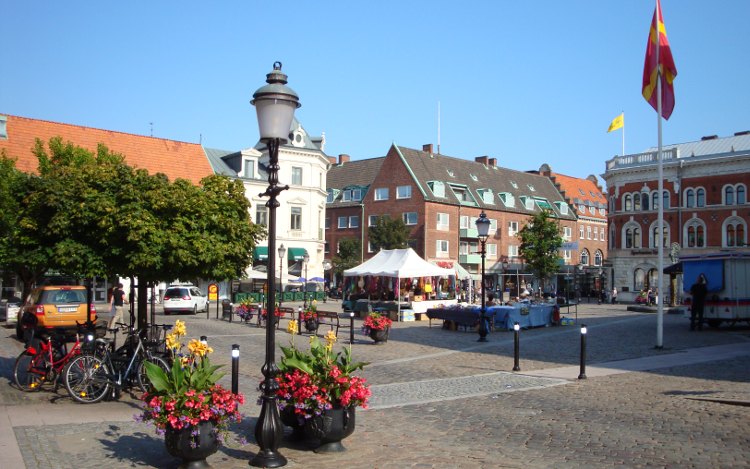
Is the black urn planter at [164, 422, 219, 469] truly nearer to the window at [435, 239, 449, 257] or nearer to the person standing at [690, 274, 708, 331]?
the person standing at [690, 274, 708, 331]

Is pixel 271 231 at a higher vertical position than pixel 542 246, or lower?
lower

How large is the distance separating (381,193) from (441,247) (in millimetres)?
8343

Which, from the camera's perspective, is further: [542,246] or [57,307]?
[542,246]

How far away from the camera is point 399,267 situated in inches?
1118

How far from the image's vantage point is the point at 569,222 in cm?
7900

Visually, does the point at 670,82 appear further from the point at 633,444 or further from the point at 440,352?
the point at 633,444

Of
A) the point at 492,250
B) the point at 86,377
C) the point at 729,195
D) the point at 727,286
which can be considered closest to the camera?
the point at 86,377

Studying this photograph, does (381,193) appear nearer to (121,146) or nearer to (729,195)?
(121,146)

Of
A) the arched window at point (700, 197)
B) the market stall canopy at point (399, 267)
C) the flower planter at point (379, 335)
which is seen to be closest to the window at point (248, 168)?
the market stall canopy at point (399, 267)

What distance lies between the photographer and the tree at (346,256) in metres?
60.3

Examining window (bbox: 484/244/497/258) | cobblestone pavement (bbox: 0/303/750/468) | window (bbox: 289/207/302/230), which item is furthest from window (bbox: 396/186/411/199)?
cobblestone pavement (bbox: 0/303/750/468)

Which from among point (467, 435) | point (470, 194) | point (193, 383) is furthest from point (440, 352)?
point (470, 194)

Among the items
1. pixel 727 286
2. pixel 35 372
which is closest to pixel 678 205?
pixel 727 286

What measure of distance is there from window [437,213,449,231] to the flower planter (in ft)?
139
